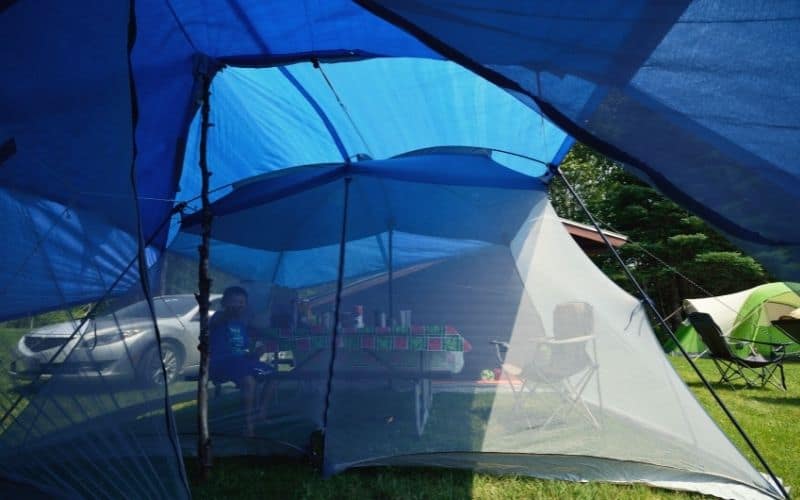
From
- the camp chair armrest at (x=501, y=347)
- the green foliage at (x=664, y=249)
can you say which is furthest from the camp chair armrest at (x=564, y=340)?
the green foliage at (x=664, y=249)

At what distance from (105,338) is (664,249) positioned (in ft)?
49.5

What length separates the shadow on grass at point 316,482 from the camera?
3037 millimetres

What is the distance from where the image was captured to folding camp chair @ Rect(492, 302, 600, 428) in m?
3.37

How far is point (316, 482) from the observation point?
125 inches

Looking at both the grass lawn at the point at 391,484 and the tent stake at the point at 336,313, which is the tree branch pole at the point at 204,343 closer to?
the grass lawn at the point at 391,484

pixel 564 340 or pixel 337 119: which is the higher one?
pixel 337 119

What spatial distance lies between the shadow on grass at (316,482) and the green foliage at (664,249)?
11761 mm

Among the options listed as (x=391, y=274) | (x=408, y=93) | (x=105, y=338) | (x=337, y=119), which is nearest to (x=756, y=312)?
(x=391, y=274)

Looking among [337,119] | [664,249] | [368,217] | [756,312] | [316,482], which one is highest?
[664,249]

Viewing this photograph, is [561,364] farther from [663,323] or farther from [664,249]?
[664,249]

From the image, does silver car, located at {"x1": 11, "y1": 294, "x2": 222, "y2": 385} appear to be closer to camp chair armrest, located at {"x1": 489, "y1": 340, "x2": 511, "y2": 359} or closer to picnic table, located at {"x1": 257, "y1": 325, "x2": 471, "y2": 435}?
picnic table, located at {"x1": 257, "y1": 325, "x2": 471, "y2": 435}

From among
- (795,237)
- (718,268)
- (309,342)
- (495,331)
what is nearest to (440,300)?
(495,331)

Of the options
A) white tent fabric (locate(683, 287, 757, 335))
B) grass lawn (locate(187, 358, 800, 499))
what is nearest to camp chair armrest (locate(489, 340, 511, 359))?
grass lawn (locate(187, 358, 800, 499))

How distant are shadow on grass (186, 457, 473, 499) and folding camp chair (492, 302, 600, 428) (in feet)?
1.94
